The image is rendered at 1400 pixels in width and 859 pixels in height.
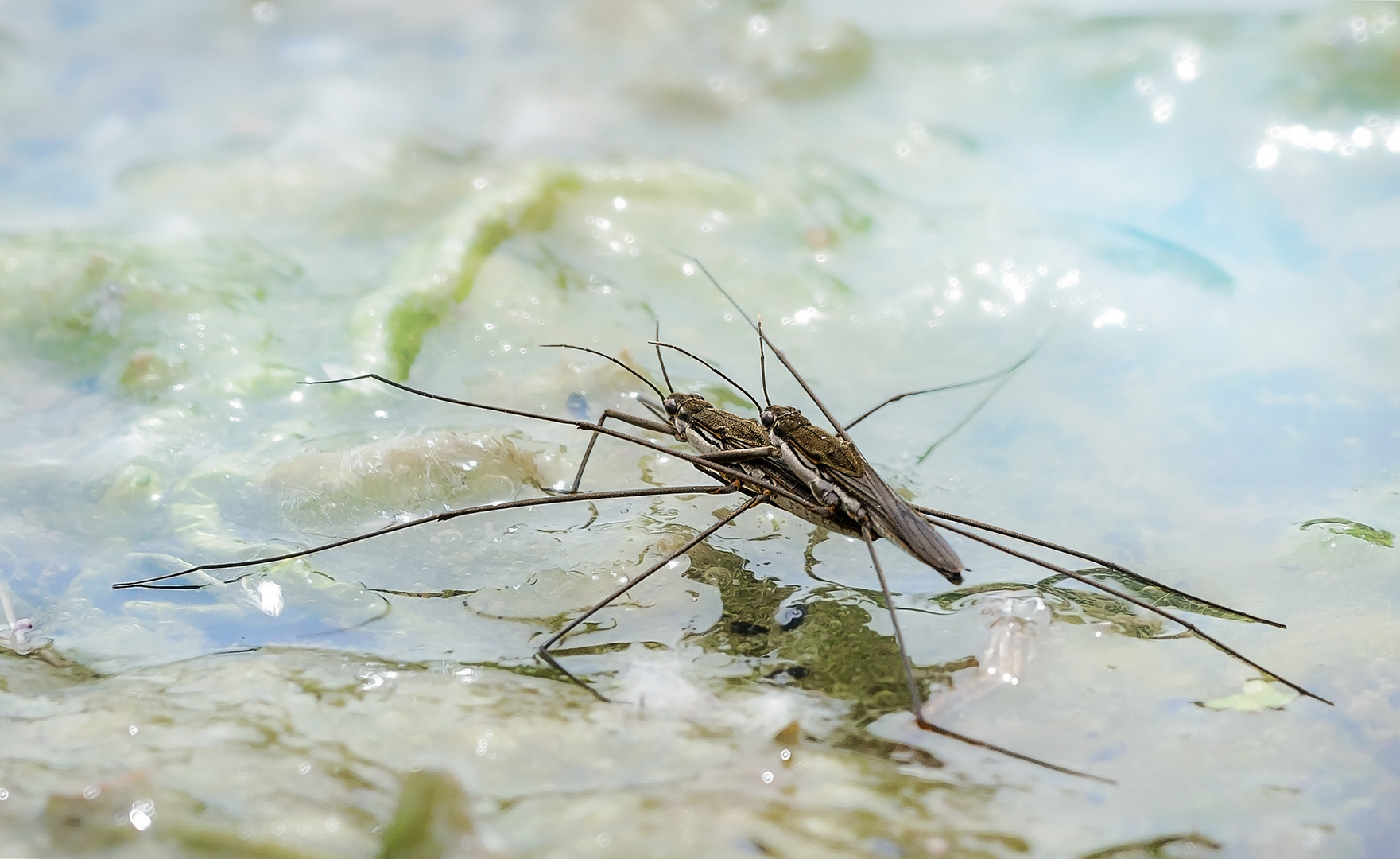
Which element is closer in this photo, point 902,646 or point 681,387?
point 902,646

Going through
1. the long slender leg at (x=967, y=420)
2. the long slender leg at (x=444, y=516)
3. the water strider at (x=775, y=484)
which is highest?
the long slender leg at (x=967, y=420)

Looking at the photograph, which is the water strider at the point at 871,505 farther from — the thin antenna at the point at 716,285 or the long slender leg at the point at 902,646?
the thin antenna at the point at 716,285

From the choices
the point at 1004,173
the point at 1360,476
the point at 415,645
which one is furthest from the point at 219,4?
the point at 1360,476

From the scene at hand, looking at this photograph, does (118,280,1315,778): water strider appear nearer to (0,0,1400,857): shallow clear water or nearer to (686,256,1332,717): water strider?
(686,256,1332,717): water strider

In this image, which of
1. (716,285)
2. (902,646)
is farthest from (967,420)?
(902,646)

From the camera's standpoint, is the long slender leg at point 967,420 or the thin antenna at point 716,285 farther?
the thin antenna at point 716,285

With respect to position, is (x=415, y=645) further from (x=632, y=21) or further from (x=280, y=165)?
(x=632, y=21)

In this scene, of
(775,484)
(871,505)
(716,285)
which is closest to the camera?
(871,505)

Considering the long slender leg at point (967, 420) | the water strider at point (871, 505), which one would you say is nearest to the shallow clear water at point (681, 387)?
the long slender leg at point (967, 420)

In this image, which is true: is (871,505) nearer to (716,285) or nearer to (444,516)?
(444,516)
